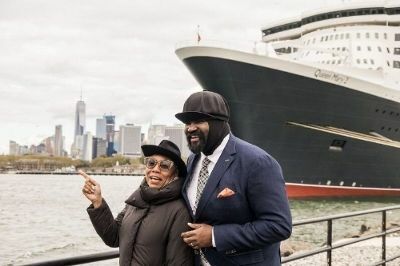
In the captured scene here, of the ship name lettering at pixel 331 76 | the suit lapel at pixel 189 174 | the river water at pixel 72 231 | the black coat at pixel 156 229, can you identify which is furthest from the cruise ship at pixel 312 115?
the black coat at pixel 156 229

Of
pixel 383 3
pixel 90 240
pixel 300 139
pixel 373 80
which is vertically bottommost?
pixel 90 240

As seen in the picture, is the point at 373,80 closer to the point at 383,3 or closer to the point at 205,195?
the point at 383,3

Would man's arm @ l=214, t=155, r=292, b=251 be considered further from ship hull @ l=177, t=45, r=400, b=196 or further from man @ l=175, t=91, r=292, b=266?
ship hull @ l=177, t=45, r=400, b=196

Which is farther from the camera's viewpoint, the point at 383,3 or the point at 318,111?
the point at 383,3

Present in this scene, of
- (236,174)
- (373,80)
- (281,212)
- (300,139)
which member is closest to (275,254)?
(281,212)

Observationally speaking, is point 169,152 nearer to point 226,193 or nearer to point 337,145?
point 226,193

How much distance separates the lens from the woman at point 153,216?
2.35 m

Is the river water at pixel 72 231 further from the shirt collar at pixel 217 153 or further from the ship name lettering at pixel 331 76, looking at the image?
the shirt collar at pixel 217 153

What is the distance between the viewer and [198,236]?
91.3 inches

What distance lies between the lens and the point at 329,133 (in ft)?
77.2

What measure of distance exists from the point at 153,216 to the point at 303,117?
2144 centimetres

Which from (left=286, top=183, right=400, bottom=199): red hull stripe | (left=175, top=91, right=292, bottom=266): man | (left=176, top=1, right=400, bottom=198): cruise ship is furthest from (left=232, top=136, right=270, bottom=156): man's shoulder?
(left=286, top=183, right=400, bottom=199): red hull stripe

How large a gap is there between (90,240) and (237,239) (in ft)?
66.1

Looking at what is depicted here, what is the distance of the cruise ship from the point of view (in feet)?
74.3
